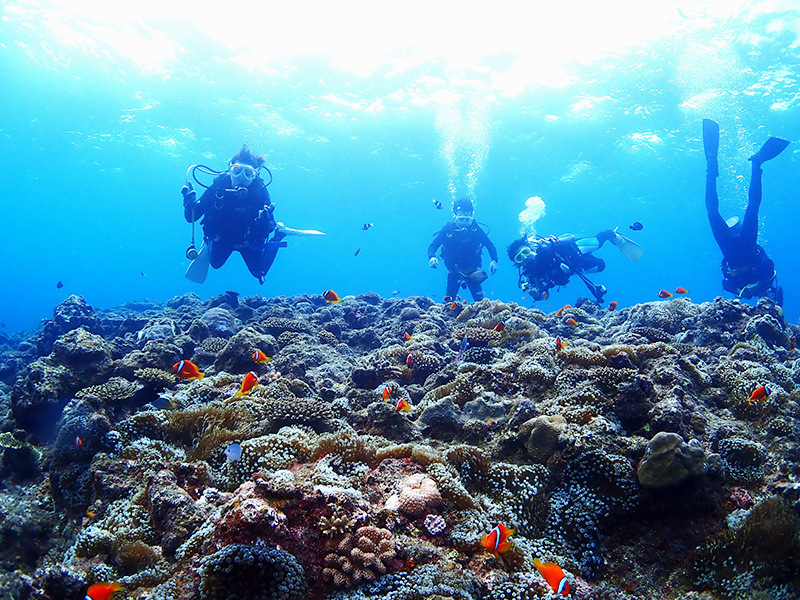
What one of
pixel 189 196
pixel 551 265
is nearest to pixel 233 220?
pixel 189 196

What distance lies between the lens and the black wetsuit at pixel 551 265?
483 inches

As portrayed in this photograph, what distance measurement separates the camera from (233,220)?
33.3 ft

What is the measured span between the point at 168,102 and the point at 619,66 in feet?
90.2

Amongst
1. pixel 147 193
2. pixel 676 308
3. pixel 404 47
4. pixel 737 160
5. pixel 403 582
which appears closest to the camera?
pixel 403 582

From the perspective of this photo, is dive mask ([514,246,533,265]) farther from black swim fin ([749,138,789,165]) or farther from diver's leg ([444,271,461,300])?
black swim fin ([749,138,789,165])

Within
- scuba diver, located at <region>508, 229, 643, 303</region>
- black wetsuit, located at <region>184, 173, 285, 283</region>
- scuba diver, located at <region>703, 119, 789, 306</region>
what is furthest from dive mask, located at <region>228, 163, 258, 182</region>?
scuba diver, located at <region>703, 119, 789, 306</region>

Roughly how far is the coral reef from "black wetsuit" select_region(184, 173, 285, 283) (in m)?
4.45

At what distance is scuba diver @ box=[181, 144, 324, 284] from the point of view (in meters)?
10.0

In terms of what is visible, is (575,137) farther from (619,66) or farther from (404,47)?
(404,47)

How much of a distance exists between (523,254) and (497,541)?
1059 centimetres

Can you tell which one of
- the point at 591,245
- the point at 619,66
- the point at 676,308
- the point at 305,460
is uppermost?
the point at 619,66

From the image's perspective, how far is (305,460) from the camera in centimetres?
358

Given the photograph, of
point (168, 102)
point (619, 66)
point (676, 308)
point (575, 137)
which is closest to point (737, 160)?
point (575, 137)

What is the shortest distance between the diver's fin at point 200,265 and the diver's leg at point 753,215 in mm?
16178
